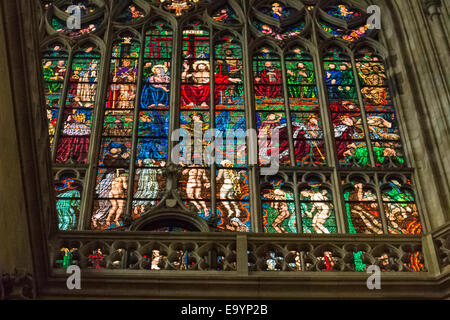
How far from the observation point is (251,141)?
37.0ft

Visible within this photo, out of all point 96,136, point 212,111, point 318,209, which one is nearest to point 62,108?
point 96,136

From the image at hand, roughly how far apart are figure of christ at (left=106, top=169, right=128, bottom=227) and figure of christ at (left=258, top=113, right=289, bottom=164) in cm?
209

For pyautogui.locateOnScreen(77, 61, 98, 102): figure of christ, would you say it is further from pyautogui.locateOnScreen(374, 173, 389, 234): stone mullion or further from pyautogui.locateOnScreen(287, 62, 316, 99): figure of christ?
pyautogui.locateOnScreen(374, 173, 389, 234): stone mullion

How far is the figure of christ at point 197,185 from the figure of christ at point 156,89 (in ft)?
4.79

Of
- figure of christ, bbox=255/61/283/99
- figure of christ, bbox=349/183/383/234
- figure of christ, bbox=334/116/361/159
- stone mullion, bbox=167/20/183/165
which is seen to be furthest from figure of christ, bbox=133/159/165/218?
figure of christ, bbox=349/183/383/234

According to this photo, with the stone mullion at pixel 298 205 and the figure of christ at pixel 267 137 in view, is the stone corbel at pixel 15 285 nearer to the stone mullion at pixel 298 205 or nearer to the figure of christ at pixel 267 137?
the stone mullion at pixel 298 205

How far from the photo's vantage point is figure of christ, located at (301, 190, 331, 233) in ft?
34.2

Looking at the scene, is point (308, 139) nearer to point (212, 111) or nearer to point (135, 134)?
point (212, 111)

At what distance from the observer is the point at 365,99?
40.1 feet

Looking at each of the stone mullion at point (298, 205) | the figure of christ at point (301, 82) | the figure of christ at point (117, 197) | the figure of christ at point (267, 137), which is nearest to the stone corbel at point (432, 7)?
the figure of christ at point (301, 82)

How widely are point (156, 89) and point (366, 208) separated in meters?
3.95

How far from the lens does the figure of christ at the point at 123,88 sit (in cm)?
1195

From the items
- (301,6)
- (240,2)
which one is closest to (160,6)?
(240,2)

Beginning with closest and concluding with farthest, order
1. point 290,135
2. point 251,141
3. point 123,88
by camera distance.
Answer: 1. point 251,141
2. point 290,135
3. point 123,88
